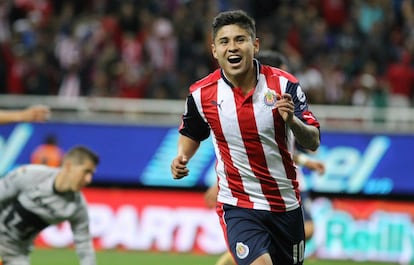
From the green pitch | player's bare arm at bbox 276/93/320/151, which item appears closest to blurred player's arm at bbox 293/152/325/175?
player's bare arm at bbox 276/93/320/151

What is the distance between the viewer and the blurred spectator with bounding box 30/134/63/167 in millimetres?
15805

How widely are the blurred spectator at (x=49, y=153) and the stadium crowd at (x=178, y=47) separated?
4.47 ft

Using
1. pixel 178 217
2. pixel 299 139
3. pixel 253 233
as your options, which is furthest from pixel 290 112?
pixel 178 217

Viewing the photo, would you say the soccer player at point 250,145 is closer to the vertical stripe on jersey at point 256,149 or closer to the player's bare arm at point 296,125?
the vertical stripe on jersey at point 256,149

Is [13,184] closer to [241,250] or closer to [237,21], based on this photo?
[241,250]

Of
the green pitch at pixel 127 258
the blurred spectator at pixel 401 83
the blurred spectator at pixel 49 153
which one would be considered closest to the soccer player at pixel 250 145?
the green pitch at pixel 127 258

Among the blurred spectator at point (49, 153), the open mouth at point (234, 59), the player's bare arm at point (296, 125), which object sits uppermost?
the open mouth at point (234, 59)

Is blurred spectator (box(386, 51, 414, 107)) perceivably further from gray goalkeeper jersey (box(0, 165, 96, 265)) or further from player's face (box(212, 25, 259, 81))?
player's face (box(212, 25, 259, 81))

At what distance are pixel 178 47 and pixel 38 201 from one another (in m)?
9.19

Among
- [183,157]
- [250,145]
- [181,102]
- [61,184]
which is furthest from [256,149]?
[181,102]

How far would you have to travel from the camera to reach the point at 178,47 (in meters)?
17.9

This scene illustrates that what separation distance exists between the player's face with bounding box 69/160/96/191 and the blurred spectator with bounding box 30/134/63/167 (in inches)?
273

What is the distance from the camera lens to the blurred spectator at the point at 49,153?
1580 cm

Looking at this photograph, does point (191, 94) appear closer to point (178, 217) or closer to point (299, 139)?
point (299, 139)
